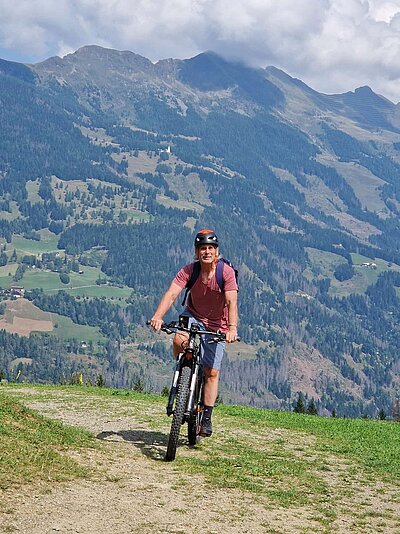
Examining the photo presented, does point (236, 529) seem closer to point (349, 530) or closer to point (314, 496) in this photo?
point (349, 530)

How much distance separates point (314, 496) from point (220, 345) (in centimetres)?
316

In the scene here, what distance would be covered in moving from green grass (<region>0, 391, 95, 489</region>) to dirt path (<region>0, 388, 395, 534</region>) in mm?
253

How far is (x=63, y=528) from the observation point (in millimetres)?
7023

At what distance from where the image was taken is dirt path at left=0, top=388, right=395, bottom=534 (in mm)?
7234

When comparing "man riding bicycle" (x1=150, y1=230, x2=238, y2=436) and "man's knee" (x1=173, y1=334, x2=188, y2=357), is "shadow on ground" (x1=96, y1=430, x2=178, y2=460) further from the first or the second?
"man's knee" (x1=173, y1=334, x2=188, y2=357)

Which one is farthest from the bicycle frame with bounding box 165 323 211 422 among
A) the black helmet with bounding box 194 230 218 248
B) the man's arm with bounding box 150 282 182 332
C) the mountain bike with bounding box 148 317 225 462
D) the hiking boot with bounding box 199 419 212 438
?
the black helmet with bounding box 194 230 218 248

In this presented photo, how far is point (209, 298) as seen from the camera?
456 inches

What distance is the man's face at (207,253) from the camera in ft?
36.9

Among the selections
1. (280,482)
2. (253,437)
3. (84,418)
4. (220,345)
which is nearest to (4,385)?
(84,418)

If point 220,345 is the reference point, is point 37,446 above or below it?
below

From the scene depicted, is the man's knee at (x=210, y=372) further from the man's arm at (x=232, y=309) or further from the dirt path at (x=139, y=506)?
the dirt path at (x=139, y=506)

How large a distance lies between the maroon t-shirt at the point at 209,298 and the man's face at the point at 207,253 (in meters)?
0.26

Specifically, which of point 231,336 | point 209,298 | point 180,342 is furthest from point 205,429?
point 209,298

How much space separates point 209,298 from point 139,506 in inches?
170
